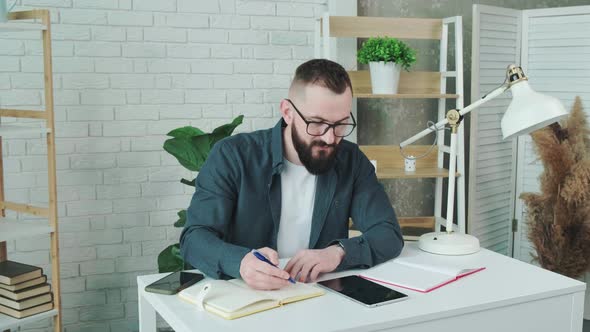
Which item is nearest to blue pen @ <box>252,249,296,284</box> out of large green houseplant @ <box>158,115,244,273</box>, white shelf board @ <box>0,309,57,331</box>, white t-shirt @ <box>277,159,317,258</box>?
white t-shirt @ <box>277,159,317,258</box>

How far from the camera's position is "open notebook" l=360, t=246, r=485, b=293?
70.2 inches

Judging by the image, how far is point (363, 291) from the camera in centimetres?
170

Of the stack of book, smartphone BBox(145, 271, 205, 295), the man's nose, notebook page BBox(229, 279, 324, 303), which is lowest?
the stack of book

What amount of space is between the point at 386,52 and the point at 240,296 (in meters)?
2.03

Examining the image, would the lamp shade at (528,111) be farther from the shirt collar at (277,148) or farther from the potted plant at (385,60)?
the potted plant at (385,60)

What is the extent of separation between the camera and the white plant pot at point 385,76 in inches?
132

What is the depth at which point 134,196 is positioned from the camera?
338 centimetres

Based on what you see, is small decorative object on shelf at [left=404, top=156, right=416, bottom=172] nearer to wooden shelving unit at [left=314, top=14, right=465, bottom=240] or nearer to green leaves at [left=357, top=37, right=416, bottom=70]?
wooden shelving unit at [left=314, top=14, right=465, bottom=240]

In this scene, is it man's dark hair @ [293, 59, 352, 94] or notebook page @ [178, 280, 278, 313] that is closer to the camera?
notebook page @ [178, 280, 278, 313]

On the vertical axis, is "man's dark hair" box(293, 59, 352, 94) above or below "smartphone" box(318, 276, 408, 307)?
above

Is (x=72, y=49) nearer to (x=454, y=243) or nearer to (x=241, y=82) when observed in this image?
(x=241, y=82)

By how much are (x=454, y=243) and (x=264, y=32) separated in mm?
1851

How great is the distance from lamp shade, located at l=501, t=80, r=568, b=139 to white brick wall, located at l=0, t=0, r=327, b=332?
1861 millimetres

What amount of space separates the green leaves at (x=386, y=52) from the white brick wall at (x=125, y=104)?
41 cm
